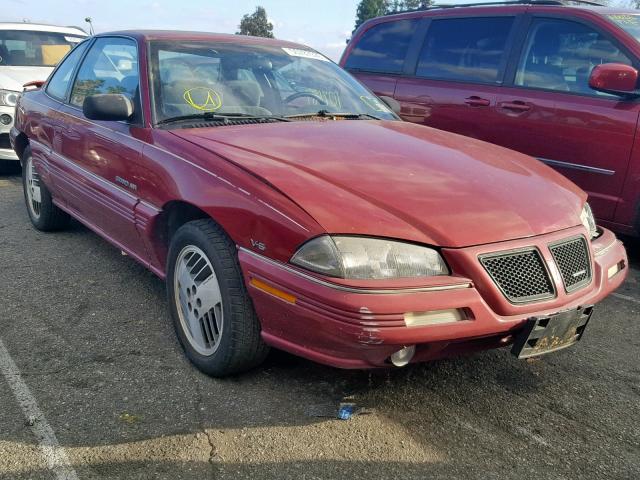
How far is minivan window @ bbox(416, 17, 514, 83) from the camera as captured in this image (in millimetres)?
5031

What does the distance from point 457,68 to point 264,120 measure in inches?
103

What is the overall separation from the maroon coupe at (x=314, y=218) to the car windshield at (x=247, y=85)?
0.01 metres

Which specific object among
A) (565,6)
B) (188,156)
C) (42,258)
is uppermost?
(565,6)

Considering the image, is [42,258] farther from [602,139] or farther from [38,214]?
[602,139]

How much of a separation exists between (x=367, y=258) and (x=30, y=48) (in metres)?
8.04

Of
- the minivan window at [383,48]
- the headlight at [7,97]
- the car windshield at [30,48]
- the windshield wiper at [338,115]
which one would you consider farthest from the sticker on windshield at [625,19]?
the car windshield at [30,48]

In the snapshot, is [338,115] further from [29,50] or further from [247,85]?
[29,50]

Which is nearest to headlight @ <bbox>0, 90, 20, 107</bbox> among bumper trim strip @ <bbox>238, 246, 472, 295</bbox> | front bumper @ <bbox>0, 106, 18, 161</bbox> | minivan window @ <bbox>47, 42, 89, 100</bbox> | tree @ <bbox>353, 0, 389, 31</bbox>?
front bumper @ <bbox>0, 106, 18, 161</bbox>

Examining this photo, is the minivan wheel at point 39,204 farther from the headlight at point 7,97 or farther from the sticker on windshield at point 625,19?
the sticker on windshield at point 625,19

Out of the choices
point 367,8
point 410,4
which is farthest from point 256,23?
point 410,4

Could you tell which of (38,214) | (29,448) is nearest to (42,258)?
(38,214)

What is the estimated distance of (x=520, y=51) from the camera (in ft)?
16.0

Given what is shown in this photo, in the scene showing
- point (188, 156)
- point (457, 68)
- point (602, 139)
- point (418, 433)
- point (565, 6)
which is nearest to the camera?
point (418, 433)

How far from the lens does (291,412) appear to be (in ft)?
8.29
